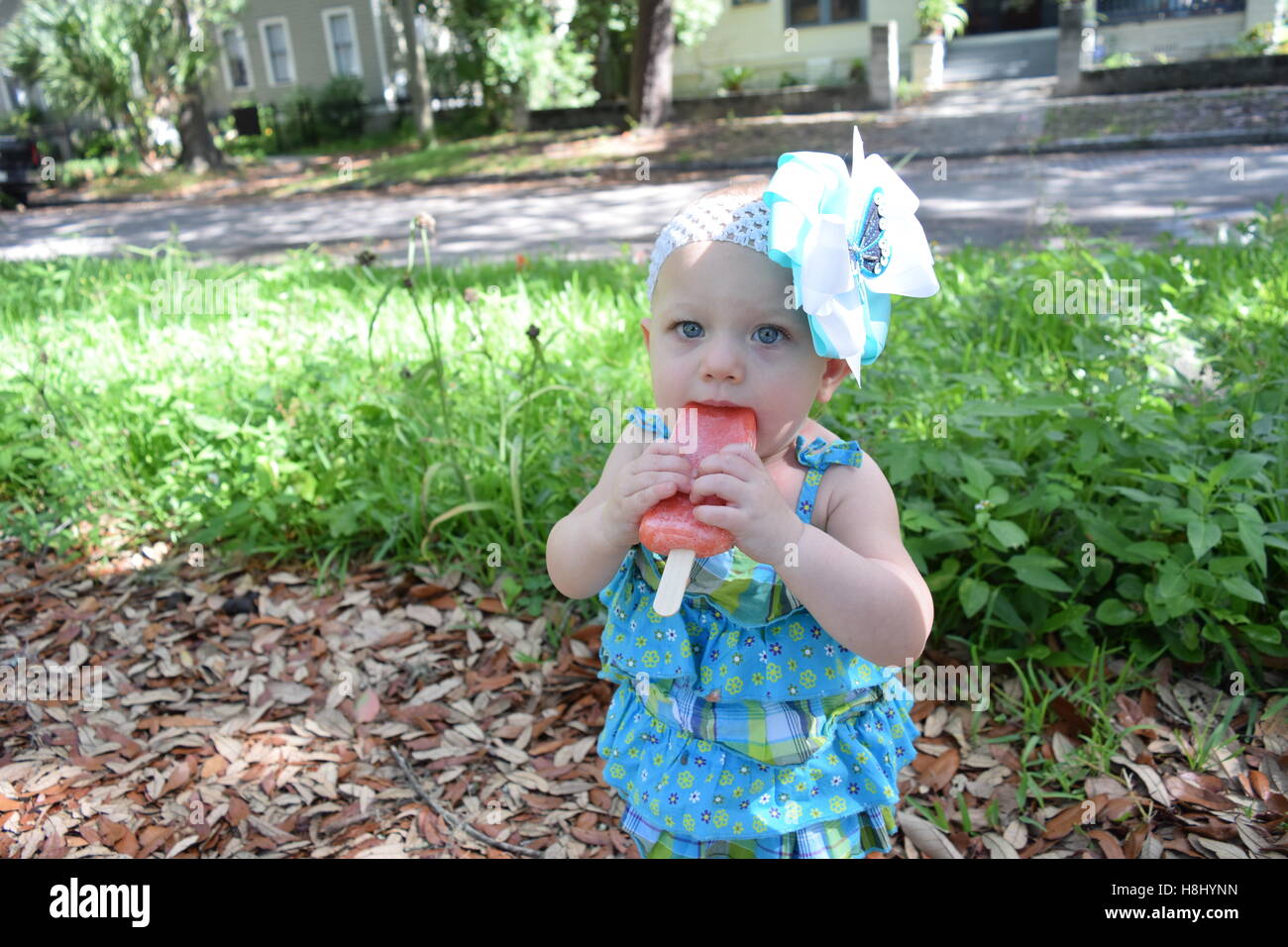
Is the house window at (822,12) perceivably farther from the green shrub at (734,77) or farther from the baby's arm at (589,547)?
the baby's arm at (589,547)

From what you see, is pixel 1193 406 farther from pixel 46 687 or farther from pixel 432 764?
pixel 46 687

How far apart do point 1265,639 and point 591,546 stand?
1885mm

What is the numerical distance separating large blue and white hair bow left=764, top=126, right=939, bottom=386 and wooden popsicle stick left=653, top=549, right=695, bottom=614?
375 mm

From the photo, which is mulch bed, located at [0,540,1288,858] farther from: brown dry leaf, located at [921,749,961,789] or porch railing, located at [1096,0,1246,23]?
porch railing, located at [1096,0,1246,23]

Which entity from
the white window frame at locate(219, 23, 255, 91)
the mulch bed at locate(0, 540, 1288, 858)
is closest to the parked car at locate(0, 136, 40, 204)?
the white window frame at locate(219, 23, 255, 91)

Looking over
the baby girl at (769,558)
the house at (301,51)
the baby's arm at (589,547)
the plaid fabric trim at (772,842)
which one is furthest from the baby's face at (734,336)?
the house at (301,51)

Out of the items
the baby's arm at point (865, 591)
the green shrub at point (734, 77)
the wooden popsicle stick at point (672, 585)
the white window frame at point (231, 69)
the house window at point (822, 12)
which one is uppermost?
the white window frame at point (231, 69)

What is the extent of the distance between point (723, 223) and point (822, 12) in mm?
23496

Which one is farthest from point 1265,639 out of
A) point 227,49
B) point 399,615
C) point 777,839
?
point 227,49

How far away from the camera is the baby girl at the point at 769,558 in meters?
1.43

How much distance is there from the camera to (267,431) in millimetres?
3621

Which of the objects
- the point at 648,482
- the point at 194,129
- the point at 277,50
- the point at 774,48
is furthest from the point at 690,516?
the point at 277,50

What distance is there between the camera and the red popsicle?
4.56ft

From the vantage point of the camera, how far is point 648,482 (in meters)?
1.43
